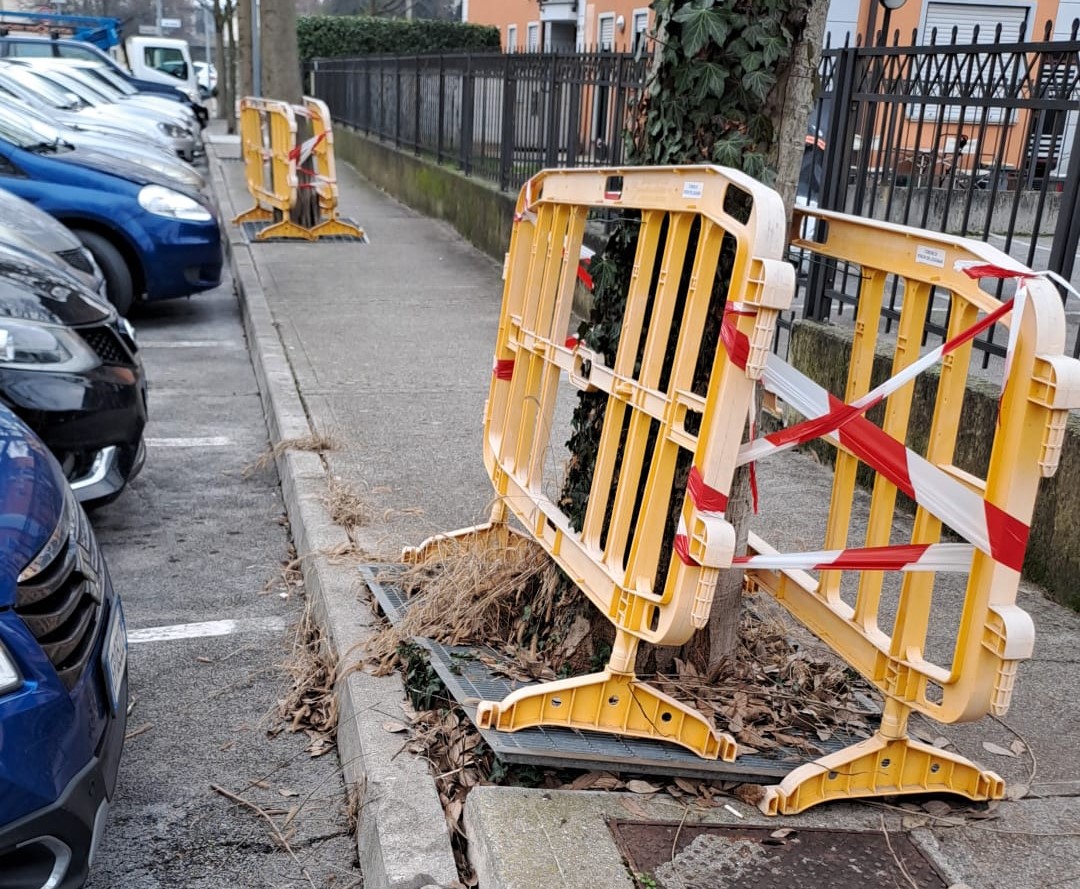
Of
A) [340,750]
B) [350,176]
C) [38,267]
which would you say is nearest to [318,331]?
[38,267]

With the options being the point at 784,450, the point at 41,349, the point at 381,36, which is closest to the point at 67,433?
the point at 41,349

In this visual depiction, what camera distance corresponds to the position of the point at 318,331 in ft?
28.5

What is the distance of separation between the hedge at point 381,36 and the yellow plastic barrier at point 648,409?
35.1 m

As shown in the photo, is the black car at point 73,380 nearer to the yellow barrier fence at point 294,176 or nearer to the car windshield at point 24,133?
the car windshield at point 24,133

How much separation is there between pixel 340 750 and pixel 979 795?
1.80 metres

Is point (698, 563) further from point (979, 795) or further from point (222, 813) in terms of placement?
point (222, 813)

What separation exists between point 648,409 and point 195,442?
4150 mm

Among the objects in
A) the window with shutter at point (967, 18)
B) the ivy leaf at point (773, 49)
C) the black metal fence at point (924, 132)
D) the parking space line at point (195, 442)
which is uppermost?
the window with shutter at point (967, 18)

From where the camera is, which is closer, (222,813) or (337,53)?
(222,813)

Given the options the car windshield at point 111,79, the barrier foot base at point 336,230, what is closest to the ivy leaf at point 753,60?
the barrier foot base at point 336,230

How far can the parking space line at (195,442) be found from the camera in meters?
6.52

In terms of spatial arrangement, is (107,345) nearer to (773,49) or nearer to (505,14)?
(773,49)

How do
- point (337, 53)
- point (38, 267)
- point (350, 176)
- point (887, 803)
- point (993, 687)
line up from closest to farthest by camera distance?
point (993, 687), point (887, 803), point (38, 267), point (350, 176), point (337, 53)

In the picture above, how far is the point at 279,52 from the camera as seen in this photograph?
51.3 ft
